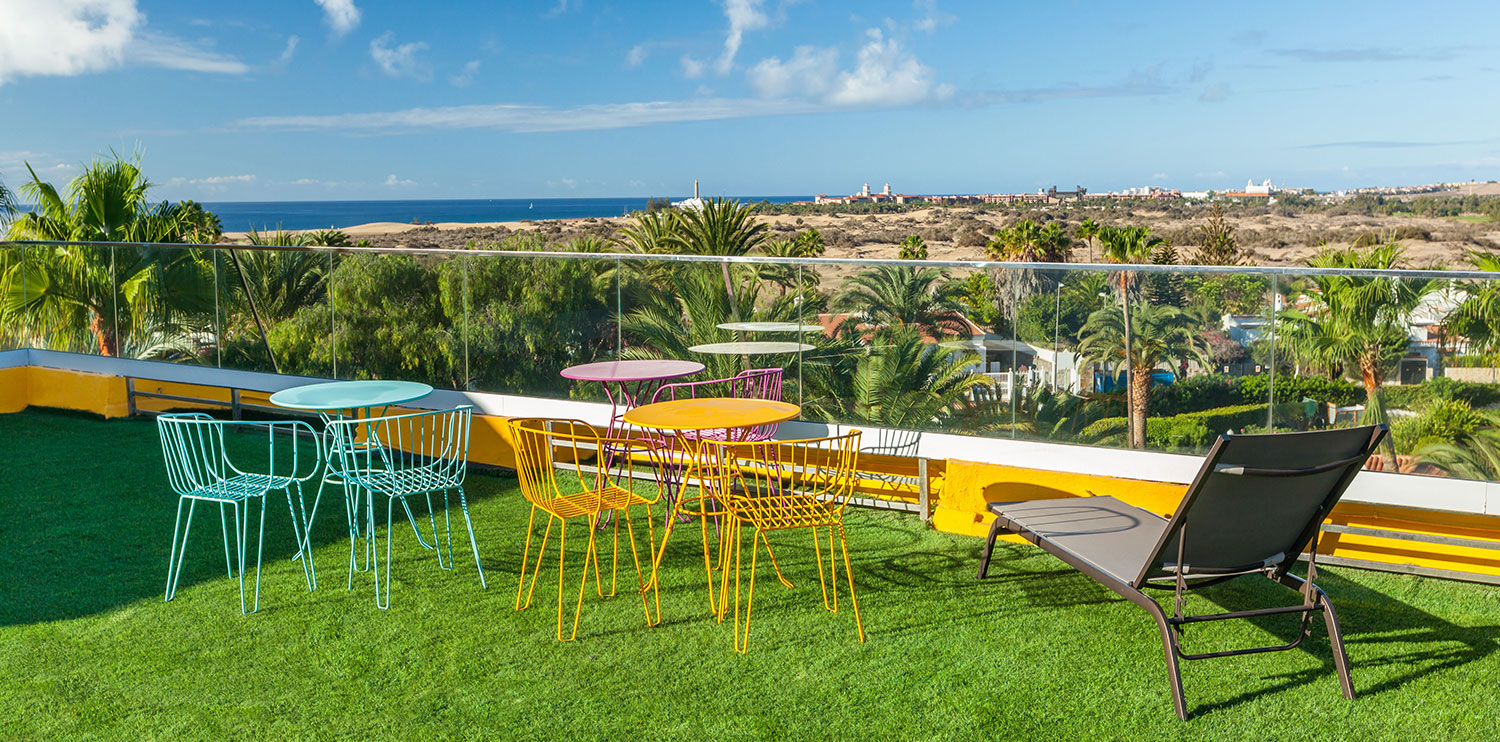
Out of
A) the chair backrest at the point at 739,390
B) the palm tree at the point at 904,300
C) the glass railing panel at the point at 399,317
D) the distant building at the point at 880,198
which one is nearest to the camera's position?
Answer: the chair backrest at the point at 739,390

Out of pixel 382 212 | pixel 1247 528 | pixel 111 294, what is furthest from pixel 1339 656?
pixel 382 212

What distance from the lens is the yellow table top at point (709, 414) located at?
4.41 meters

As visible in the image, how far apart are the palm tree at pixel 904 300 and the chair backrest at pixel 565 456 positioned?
1.45 m

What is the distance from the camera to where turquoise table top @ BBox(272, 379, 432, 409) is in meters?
4.78

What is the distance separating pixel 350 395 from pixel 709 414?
1.74 meters

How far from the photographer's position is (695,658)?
157 inches

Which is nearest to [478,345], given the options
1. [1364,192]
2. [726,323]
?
[726,323]

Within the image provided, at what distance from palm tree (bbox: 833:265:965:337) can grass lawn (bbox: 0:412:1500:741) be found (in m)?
1.27

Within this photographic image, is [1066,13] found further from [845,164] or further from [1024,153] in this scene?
[845,164]

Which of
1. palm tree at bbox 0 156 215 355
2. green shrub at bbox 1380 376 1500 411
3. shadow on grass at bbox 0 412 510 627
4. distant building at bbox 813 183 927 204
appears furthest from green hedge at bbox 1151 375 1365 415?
distant building at bbox 813 183 927 204

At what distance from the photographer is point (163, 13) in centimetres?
8219

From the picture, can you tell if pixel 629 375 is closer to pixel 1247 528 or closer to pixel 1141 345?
pixel 1141 345

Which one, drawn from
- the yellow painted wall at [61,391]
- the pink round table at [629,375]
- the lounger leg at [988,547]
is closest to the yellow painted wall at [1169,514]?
the lounger leg at [988,547]

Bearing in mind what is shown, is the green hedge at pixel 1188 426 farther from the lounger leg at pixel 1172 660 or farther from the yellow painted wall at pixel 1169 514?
the lounger leg at pixel 1172 660
